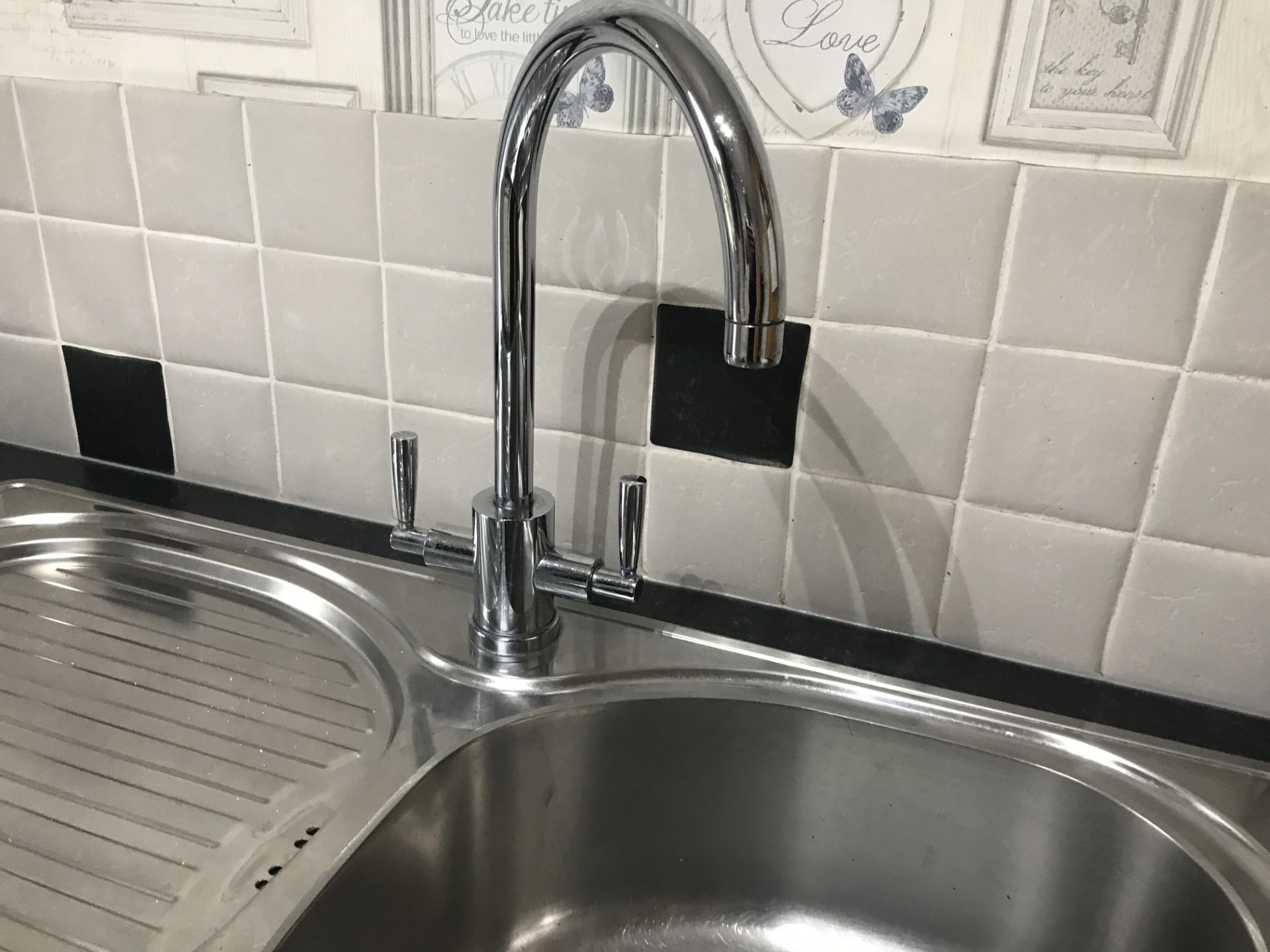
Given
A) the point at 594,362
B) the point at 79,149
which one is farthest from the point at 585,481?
the point at 79,149

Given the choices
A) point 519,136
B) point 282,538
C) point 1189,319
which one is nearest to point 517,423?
point 519,136

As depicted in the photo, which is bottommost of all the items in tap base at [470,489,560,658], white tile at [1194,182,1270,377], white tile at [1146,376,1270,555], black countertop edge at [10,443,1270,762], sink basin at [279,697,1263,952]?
sink basin at [279,697,1263,952]

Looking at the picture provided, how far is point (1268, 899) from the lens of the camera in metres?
0.54

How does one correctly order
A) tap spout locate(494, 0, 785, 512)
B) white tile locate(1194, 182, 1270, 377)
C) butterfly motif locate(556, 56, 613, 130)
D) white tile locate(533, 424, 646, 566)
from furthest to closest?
white tile locate(533, 424, 646, 566)
butterfly motif locate(556, 56, 613, 130)
white tile locate(1194, 182, 1270, 377)
tap spout locate(494, 0, 785, 512)

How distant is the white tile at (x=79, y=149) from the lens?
32.5 inches

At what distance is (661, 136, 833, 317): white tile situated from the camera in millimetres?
646

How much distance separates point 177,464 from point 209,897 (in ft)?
1.69

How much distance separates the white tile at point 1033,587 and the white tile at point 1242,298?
132 mm

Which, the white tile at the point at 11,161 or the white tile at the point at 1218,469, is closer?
the white tile at the point at 1218,469

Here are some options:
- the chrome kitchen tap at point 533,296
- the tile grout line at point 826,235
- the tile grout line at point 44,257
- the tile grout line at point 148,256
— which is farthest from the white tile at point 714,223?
the tile grout line at point 44,257

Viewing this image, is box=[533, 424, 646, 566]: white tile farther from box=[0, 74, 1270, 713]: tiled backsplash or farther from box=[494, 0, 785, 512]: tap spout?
box=[494, 0, 785, 512]: tap spout

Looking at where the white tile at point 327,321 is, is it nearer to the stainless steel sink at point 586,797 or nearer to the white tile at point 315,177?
the white tile at point 315,177

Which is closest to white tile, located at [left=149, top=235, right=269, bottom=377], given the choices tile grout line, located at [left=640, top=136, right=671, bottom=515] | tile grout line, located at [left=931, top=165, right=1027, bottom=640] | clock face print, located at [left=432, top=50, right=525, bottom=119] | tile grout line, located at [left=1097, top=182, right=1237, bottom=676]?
clock face print, located at [left=432, top=50, right=525, bottom=119]

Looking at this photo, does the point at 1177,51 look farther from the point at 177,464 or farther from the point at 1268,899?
the point at 177,464
